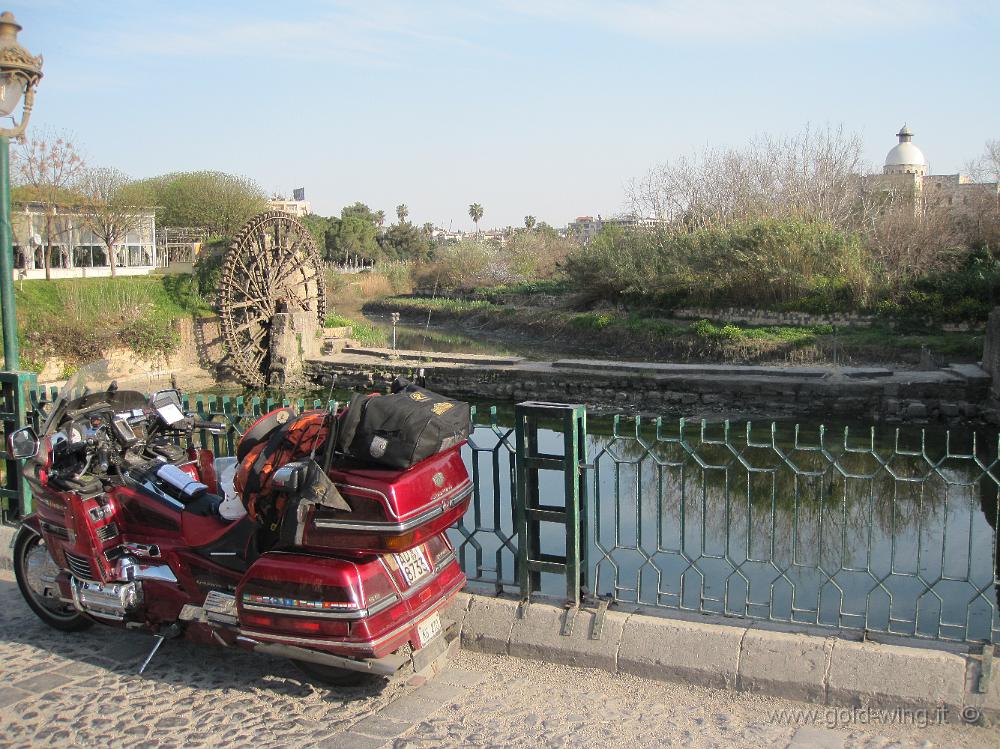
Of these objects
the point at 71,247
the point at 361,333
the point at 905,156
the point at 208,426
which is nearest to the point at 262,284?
the point at 361,333

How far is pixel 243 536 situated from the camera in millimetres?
3725

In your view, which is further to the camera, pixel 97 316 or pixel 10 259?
pixel 97 316

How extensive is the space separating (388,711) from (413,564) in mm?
588

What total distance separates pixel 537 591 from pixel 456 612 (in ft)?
1.32

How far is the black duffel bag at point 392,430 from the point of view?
3.33 meters

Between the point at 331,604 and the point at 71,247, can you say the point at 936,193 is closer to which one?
the point at 71,247

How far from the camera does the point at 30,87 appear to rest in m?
5.63

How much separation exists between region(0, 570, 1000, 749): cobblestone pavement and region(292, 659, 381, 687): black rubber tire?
1.6 inches

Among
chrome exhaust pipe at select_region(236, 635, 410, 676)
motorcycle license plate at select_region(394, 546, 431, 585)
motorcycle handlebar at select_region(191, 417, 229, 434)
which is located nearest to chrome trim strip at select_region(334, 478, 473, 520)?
motorcycle license plate at select_region(394, 546, 431, 585)

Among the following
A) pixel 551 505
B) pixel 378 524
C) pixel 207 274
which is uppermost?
pixel 207 274

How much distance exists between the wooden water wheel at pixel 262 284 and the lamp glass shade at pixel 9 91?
17235mm

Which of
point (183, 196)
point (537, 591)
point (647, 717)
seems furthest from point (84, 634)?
point (183, 196)

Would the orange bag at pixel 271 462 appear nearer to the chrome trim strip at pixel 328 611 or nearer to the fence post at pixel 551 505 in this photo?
the chrome trim strip at pixel 328 611

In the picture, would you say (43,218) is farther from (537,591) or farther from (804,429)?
(537,591)
